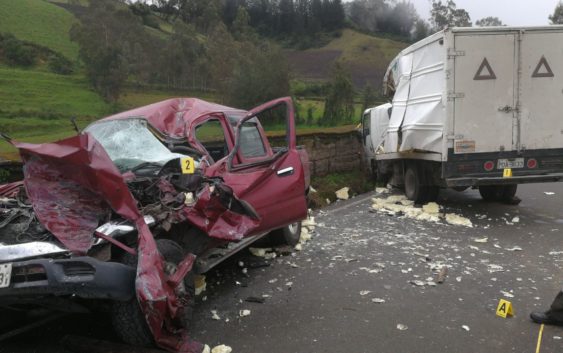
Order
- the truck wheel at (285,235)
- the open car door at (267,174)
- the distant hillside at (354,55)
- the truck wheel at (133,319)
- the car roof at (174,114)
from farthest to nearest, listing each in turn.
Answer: the distant hillside at (354,55), the truck wheel at (285,235), the car roof at (174,114), the open car door at (267,174), the truck wheel at (133,319)

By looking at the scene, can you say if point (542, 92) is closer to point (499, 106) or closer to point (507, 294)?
point (499, 106)

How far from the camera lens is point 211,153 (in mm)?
5711

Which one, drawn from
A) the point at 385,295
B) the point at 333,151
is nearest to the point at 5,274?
the point at 385,295

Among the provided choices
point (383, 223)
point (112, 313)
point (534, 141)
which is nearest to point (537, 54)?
point (534, 141)

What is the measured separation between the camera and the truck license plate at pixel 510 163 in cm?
916

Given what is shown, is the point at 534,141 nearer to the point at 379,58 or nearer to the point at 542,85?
the point at 542,85

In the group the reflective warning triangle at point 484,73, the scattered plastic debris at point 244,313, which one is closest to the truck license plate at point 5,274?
the scattered plastic debris at point 244,313

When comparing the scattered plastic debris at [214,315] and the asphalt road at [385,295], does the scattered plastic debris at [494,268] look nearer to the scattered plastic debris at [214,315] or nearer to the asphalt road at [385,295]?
the asphalt road at [385,295]

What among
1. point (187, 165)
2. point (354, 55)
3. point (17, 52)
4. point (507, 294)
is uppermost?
point (354, 55)

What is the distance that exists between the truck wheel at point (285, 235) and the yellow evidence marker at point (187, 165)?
96.6 inches

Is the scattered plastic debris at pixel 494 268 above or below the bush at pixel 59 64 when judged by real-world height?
below

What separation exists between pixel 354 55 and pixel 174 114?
63.6 m

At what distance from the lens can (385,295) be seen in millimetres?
5312

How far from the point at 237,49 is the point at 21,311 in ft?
98.5
